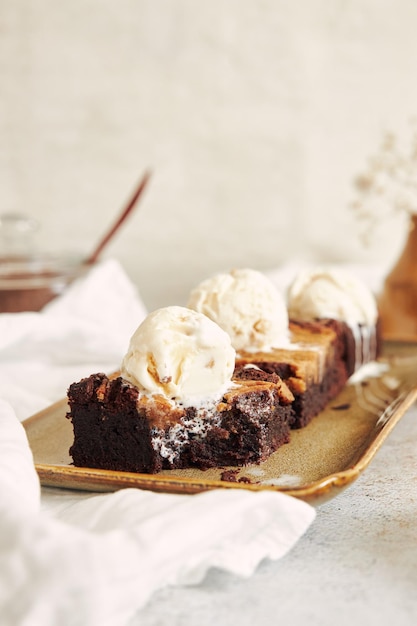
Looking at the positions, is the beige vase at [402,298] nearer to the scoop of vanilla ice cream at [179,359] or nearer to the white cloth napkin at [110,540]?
the scoop of vanilla ice cream at [179,359]

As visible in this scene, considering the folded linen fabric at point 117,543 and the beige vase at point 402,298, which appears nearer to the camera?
the folded linen fabric at point 117,543

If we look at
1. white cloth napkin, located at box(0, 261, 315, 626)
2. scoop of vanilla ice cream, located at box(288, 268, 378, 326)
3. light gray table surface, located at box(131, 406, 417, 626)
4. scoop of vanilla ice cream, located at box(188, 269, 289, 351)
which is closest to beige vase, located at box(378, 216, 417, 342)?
scoop of vanilla ice cream, located at box(288, 268, 378, 326)

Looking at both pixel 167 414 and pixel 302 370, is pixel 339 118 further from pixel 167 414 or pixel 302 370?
pixel 167 414

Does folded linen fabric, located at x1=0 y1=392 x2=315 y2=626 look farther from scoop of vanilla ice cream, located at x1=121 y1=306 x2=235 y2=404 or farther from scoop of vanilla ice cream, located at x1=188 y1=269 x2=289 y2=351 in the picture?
scoop of vanilla ice cream, located at x1=188 y1=269 x2=289 y2=351

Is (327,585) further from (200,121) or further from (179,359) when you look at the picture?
(200,121)

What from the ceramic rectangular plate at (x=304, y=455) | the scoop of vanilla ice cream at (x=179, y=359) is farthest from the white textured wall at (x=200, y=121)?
the scoop of vanilla ice cream at (x=179, y=359)

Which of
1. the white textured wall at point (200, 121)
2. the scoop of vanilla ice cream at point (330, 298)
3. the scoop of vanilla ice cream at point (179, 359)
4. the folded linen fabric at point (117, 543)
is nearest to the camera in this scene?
the folded linen fabric at point (117, 543)
